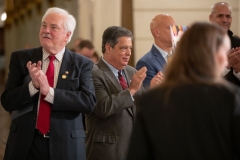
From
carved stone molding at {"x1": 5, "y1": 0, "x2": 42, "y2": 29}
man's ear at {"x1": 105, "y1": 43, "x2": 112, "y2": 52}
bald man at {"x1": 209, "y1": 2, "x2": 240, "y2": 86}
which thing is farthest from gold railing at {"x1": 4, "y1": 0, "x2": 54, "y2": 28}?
man's ear at {"x1": 105, "y1": 43, "x2": 112, "y2": 52}

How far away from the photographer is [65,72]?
4.33 metres

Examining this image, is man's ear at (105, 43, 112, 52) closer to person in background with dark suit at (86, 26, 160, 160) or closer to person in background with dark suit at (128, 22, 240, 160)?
person in background with dark suit at (86, 26, 160, 160)

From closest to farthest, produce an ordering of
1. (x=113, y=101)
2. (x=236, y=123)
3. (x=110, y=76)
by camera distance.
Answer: (x=236, y=123), (x=113, y=101), (x=110, y=76)

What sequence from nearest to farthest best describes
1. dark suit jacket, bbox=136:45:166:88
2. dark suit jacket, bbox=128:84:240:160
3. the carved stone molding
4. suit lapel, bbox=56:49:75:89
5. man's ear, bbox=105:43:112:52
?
dark suit jacket, bbox=128:84:240:160
suit lapel, bbox=56:49:75:89
man's ear, bbox=105:43:112:52
dark suit jacket, bbox=136:45:166:88
the carved stone molding

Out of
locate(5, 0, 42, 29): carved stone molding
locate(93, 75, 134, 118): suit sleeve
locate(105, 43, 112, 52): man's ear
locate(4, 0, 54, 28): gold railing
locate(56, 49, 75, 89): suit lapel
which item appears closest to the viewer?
locate(56, 49, 75, 89): suit lapel

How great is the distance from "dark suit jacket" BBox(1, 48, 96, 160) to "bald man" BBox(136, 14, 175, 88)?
36.5 inches

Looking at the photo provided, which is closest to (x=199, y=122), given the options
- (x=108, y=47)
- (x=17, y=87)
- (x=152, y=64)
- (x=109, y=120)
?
(x=17, y=87)

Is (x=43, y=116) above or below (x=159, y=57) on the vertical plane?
below

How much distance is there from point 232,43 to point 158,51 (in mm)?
637

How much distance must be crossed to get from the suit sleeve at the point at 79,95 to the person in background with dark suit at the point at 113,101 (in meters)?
0.28

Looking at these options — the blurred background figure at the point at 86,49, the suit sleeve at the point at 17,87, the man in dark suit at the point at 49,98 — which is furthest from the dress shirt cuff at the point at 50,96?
the blurred background figure at the point at 86,49

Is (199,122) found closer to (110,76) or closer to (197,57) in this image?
(197,57)

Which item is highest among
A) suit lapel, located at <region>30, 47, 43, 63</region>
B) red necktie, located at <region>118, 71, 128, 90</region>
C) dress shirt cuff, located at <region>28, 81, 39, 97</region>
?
suit lapel, located at <region>30, 47, 43, 63</region>

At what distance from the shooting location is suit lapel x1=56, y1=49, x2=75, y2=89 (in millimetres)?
4312
